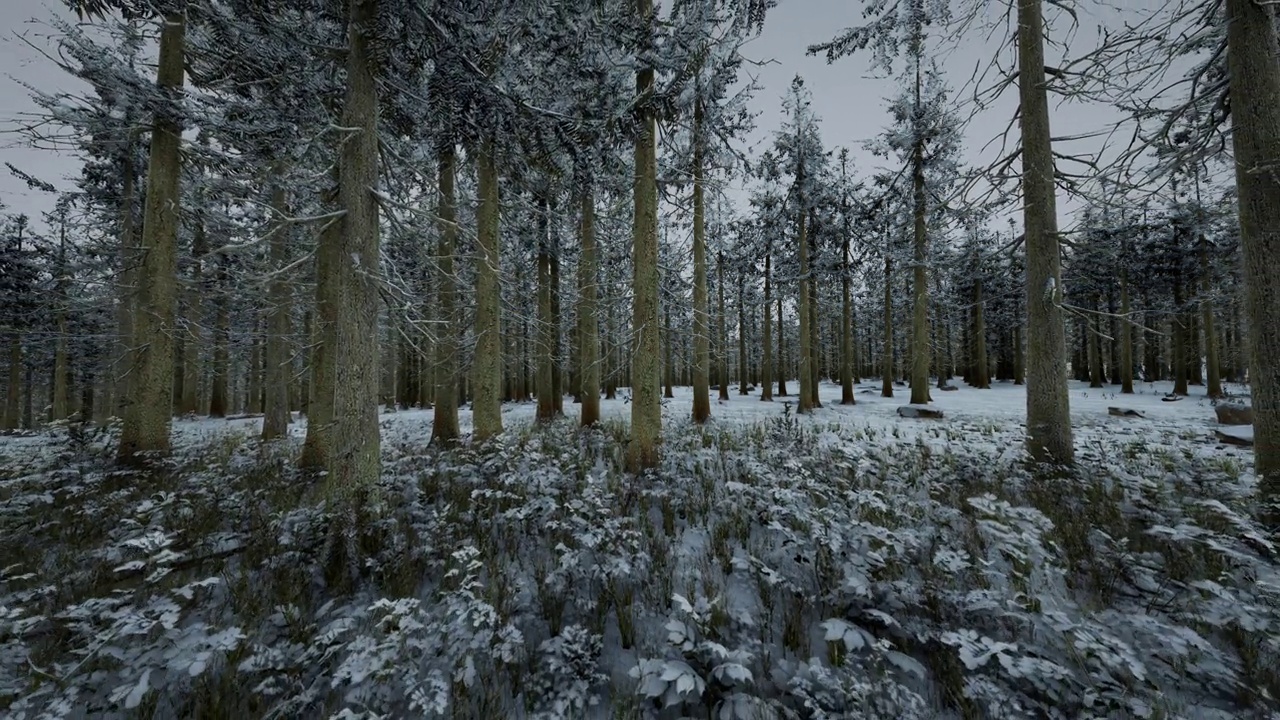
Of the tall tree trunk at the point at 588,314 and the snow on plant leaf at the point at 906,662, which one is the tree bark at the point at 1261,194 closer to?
the snow on plant leaf at the point at 906,662

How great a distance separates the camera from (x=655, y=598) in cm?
342

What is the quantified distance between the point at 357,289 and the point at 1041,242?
10028 mm

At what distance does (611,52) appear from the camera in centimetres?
755

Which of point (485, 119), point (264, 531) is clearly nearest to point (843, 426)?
point (485, 119)

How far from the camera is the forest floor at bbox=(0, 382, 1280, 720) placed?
2445 millimetres

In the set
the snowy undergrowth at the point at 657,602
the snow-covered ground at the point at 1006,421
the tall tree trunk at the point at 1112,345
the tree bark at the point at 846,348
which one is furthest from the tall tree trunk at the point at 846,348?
the tall tree trunk at the point at 1112,345

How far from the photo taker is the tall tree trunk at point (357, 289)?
16.4 feet

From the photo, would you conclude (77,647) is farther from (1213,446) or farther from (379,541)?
(1213,446)

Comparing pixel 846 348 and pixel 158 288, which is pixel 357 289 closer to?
pixel 158 288

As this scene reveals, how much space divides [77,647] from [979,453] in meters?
10.9

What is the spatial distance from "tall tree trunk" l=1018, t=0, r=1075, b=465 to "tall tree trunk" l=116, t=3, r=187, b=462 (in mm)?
14711

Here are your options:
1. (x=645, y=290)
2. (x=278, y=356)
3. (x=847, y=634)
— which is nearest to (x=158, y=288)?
(x=278, y=356)

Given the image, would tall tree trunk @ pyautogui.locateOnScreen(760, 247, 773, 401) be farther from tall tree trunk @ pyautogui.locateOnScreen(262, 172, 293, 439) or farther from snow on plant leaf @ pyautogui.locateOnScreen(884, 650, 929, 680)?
snow on plant leaf @ pyautogui.locateOnScreen(884, 650, 929, 680)

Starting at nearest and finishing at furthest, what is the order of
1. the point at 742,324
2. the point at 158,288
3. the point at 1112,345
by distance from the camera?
the point at 158,288 → the point at 742,324 → the point at 1112,345
